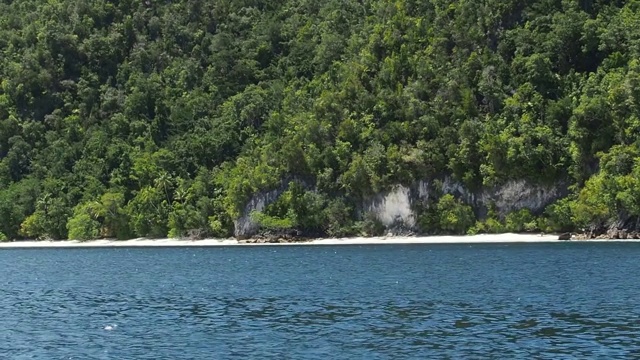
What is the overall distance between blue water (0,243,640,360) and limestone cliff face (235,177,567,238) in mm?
22204

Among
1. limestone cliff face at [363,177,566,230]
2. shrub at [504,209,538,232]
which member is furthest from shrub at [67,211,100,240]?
shrub at [504,209,538,232]

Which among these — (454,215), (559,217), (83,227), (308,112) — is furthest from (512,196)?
(83,227)

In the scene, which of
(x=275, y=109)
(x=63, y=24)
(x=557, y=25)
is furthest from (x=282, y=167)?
(x=63, y=24)

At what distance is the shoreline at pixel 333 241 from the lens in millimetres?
109688

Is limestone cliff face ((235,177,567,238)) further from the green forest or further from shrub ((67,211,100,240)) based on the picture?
shrub ((67,211,100,240))

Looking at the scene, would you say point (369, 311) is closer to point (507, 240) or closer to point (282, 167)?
point (507, 240)

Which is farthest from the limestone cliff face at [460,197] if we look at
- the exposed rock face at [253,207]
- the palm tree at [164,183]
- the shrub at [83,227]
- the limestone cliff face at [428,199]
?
the shrub at [83,227]

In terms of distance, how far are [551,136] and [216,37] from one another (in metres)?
75.3

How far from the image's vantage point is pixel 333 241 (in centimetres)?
12019

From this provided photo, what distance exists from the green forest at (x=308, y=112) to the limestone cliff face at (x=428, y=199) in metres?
0.98

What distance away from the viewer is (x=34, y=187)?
151 metres

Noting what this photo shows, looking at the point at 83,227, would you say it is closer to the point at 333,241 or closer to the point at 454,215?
the point at 333,241

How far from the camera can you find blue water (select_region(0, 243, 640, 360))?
126 feet

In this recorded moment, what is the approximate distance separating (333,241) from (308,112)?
77.2ft
